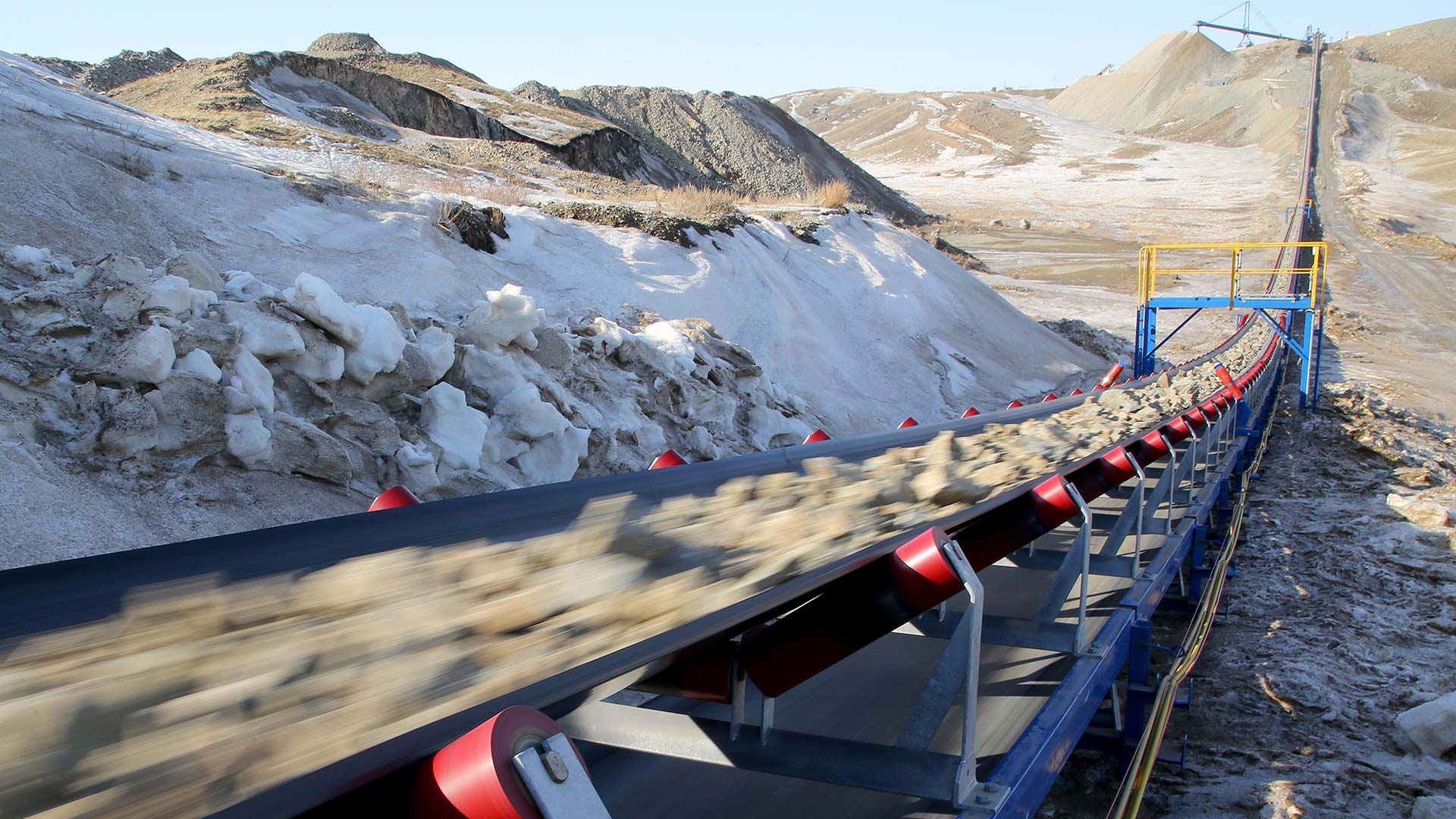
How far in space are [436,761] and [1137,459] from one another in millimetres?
3560

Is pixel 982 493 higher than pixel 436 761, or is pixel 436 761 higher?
pixel 436 761

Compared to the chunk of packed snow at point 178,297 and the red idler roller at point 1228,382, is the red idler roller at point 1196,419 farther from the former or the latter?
the chunk of packed snow at point 178,297

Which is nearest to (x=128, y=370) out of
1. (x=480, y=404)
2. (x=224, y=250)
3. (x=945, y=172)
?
(x=480, y=404)

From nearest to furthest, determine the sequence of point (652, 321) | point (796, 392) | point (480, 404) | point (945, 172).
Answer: point (480, 404), point (652, 321), point (796, 392), point (945, 172)

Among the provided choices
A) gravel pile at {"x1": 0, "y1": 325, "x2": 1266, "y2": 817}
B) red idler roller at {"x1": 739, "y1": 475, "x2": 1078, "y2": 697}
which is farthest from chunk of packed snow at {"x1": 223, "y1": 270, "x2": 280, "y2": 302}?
red idler roller at {"x1": 739, "y1": 475, "x2": 1078, "y2": 697}

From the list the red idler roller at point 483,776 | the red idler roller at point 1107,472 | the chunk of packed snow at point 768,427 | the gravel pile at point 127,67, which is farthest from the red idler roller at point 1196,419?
the gravel pile at point 127,67

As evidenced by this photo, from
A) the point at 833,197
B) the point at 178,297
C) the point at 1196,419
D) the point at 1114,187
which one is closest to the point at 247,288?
the point at 178,297

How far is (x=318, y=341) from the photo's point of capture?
186 inches

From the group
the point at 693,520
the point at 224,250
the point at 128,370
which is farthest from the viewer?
the point at 224,250

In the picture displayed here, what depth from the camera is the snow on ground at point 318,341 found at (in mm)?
3951

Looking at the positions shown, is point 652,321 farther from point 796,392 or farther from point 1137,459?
point 1137,459

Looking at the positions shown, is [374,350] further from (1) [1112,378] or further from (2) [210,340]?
(1) [1112,378]

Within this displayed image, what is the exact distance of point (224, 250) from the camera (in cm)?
591

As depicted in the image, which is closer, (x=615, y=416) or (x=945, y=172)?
(x=615, y=416)
